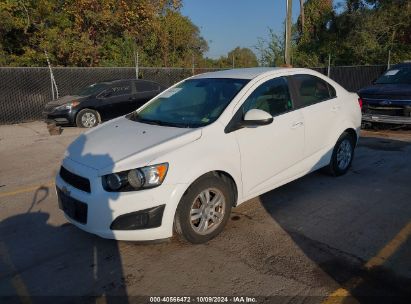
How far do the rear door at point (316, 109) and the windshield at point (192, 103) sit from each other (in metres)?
0.92

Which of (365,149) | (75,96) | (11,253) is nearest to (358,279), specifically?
(11,253)

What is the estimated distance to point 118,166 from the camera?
328 centimetres

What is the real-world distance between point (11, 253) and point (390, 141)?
748 cm

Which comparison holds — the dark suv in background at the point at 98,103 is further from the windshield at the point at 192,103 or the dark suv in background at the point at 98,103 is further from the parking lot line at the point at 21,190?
the windshield at the point at 192,103

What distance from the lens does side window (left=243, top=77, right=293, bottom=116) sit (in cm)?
416

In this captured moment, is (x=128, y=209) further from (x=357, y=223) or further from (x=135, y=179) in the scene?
(x=357, y=223)

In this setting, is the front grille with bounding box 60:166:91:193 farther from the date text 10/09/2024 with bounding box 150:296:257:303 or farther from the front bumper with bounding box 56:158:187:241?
the date text 10/09/2024 with bounding box 150:296:257:303

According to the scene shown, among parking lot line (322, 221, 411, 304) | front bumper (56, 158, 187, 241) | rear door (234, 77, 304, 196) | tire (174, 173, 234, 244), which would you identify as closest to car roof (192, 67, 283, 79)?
rear door (234, 77, 304, 196)

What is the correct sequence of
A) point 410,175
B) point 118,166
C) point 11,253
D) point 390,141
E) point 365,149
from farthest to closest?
point 390,141 < point 365,149 < point 410,175 < point 11,253 < point 118,166

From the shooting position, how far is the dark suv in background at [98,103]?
11.4 meters

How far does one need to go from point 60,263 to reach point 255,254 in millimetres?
1800

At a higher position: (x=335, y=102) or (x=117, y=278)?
(x=335, y=102)

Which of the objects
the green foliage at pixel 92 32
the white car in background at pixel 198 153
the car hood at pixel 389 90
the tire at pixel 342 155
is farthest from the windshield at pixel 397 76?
the green foliage at pixel 92 32

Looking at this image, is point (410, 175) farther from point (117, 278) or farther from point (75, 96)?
point (75, 96)
